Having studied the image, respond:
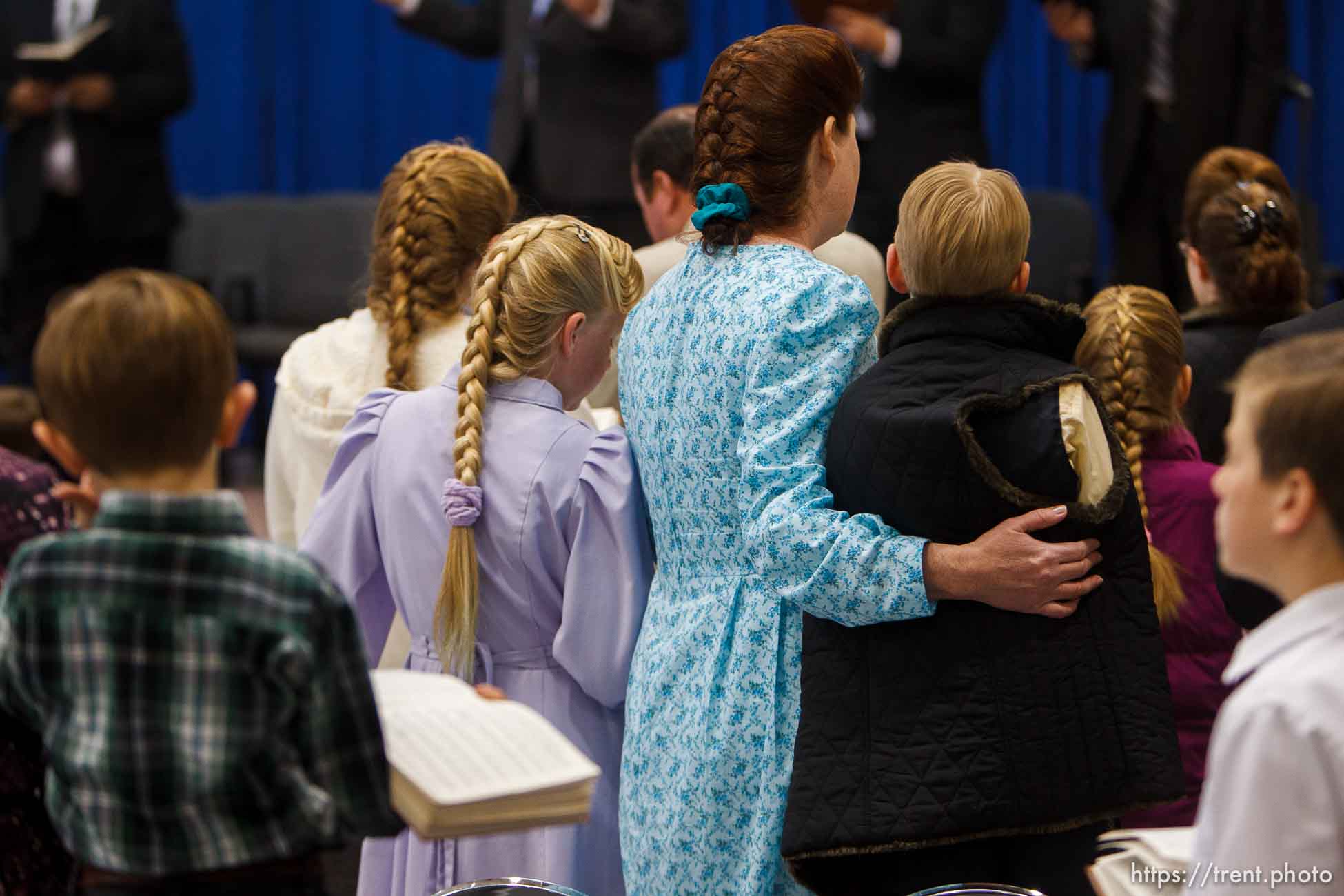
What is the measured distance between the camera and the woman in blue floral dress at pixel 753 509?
1.76 meters

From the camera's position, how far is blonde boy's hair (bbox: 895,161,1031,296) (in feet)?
6.01

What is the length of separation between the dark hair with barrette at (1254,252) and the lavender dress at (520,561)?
47.5 inches

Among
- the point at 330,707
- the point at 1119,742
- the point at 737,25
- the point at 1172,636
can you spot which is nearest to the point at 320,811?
the point at 330,707

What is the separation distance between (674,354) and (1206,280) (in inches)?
50.9

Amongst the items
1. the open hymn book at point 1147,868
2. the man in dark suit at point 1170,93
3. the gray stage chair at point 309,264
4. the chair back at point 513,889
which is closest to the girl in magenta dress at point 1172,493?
the open hymn book at point 1147,868

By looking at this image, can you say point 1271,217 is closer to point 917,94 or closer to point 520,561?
point 520,561

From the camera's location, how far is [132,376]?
1.37 meters

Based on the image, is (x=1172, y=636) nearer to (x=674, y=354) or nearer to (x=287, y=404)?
(x=674, y=354)

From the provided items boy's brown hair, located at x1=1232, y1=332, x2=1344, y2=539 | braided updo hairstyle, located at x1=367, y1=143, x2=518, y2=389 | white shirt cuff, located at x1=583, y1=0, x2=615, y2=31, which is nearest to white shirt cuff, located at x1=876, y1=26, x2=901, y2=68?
white shirt cuff, located at x1=583, y1=0, x2=615, y2=31

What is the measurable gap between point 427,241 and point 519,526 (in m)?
0.66

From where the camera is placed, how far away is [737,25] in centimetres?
695

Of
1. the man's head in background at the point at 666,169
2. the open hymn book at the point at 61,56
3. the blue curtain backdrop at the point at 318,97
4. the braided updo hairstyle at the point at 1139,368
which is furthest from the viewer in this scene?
the blue curtain backdrop at the point at 318,97

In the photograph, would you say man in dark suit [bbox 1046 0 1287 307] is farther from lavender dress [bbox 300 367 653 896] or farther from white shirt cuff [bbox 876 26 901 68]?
lavender dress [bbox 300 367 653 896]

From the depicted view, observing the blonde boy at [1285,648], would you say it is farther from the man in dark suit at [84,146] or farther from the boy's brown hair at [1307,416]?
the man in dark suit at [84,146]
